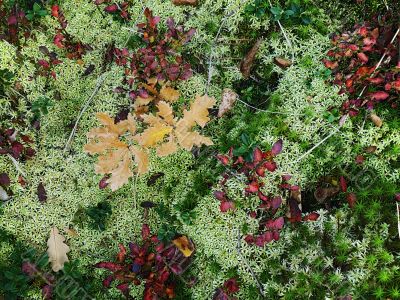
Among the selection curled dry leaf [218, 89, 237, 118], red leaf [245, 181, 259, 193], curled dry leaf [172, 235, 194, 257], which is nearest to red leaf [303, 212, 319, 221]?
red leaf [245, 181, 259, 193]

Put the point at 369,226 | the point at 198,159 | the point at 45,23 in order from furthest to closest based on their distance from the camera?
the point at 45,23
the point at 198,159
the point at 369,226

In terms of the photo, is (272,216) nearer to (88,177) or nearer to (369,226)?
(369,226)

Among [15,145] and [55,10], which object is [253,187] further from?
[55,10]

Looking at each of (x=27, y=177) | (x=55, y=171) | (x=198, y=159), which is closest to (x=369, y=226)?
(x=198, y=159)

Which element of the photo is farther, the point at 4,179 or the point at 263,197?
the point at 4,179

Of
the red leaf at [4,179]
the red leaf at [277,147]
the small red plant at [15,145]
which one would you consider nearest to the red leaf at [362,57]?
the red leaf at [277,147]

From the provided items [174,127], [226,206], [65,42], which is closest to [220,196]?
[226,206]

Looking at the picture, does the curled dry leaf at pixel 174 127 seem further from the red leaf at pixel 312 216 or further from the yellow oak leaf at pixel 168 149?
the red leaf at pixel 312 216
